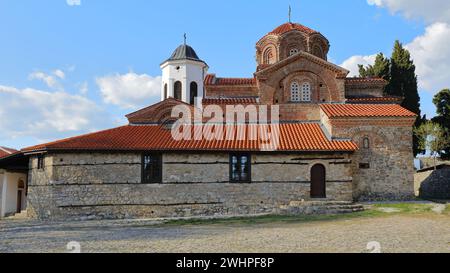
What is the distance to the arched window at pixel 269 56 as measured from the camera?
23812 millimetres

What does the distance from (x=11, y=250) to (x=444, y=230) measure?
10518 mm

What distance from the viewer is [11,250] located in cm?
923

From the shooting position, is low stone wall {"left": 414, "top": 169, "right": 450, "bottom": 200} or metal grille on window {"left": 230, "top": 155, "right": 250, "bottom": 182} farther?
low stone wall {"left": 414, "top": 169, "right": 450, "bottom": 200}

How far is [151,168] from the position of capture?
57.8 feet

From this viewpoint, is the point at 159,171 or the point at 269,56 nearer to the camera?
the point at 159,171

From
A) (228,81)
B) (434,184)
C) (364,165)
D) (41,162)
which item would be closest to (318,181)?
(364,165)

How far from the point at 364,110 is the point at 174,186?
29.8ft

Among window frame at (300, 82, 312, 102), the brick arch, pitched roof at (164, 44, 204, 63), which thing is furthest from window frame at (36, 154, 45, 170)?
window frame at (300, 82, 312, 102)

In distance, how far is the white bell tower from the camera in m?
24.9

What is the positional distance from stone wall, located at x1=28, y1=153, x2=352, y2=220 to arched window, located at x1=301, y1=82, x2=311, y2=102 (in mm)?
4473

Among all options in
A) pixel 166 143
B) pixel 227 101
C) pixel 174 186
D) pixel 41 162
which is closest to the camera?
pixel 174 186

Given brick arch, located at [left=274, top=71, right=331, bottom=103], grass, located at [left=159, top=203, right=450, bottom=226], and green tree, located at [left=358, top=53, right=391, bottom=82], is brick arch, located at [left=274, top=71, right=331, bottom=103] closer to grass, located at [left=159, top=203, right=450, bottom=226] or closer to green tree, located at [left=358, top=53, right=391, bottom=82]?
grass, located at [left=159, top=203, right=450, bottom=226]

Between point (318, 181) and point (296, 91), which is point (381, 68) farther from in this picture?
point (318, 181)

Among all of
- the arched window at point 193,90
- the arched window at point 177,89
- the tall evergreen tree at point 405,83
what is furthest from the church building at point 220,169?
the tall evergreen tree at point 405,83
